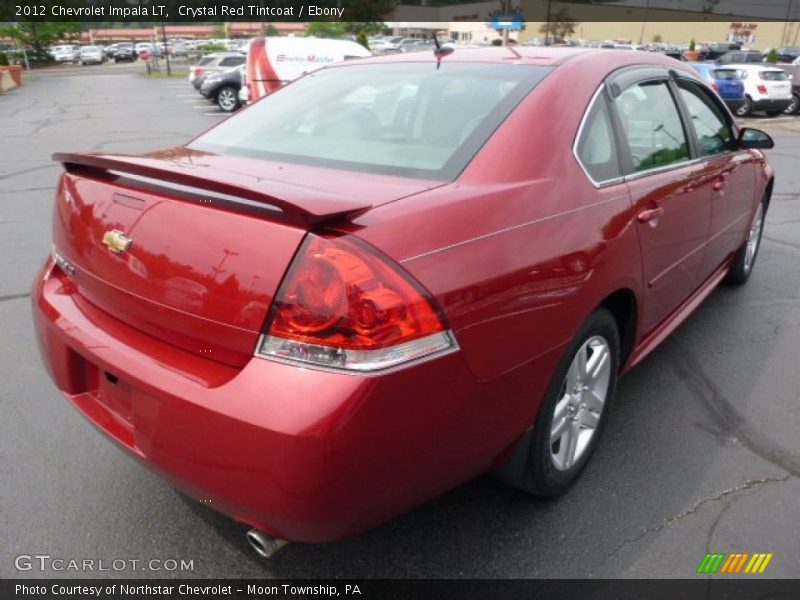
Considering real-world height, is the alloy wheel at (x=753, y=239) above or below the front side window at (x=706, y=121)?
below

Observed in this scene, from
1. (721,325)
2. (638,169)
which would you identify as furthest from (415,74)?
(721,325)

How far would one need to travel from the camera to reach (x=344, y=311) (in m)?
1.72

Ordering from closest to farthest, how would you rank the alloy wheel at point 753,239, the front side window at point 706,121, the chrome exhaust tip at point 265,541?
the chrome exhaust tip at point 265,541 < the front side window at point 706,121 < the alloy wheel at point 753,239

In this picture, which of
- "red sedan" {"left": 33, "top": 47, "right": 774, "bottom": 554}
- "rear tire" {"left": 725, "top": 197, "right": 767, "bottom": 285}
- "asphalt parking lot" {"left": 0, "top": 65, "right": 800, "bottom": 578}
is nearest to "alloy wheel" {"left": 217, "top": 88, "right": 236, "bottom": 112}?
"asphalt parking lot" {"left": 0, "top": 65, "right": 800, "bottom": 578}

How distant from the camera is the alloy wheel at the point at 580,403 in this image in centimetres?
250

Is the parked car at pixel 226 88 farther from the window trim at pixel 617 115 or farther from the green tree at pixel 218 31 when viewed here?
the green tree at pixel 218 31

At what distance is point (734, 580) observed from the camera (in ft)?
7.36

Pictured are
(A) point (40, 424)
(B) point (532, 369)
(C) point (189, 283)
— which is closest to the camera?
(C) point (189, 283)

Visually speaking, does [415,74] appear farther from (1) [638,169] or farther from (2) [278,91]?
(1) [638,169]

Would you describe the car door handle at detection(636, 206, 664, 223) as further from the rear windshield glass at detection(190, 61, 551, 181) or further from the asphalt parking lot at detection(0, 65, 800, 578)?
the asphalt parking lot at detection(0, 65, 800, 578)

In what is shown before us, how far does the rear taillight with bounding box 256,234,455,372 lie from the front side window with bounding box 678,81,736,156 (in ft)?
8.35

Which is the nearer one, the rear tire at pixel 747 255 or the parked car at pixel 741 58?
the rear tire at pixel 747 255

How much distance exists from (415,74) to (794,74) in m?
22.6

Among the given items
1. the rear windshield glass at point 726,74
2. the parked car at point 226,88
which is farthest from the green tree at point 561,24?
the parked car at point 226,88
